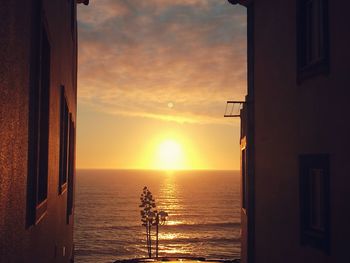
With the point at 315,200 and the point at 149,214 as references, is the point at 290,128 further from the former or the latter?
the point at 149,214

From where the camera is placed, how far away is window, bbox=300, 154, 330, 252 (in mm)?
9664

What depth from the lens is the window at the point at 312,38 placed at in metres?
9.53

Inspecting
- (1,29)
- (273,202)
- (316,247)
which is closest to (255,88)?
(273,202)

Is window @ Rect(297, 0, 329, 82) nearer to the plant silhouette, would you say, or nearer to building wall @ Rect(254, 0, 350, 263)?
building wall @ Rect(254, 0, 350, 263)

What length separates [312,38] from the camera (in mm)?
10617

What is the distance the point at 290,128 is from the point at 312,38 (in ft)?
7.72

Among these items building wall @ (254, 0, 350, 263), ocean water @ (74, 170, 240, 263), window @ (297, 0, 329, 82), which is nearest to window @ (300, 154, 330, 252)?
building wall @ (254, 0, 350, 263)

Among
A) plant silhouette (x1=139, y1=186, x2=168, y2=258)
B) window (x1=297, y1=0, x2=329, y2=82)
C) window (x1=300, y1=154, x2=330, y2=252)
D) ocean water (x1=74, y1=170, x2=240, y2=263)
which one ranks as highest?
window (x1=297, y1=0, x2=329, y2=82)

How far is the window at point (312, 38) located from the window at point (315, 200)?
195 cm

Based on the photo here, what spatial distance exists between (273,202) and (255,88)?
12.9ft

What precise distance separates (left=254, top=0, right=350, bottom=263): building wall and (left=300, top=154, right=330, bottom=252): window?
0.20 m

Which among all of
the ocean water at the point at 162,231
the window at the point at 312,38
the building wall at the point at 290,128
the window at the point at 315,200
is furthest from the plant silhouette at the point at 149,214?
the window at the point at 312,38

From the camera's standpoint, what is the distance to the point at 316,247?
403 inches

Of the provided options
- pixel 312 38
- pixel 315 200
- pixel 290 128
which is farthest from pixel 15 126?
pixel 290 128
